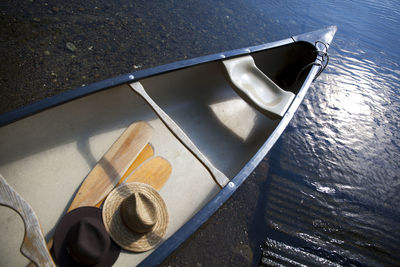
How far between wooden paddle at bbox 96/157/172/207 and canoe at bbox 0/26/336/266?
66 millimetres

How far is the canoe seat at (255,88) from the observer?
9.34 feet

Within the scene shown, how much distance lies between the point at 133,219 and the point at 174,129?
804 millimetres

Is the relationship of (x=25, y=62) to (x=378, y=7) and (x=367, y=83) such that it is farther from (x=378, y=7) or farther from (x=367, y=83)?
(x=378, y=7)

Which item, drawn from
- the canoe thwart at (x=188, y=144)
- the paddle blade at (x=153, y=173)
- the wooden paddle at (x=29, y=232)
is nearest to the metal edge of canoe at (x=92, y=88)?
the canoe thwart at (x=188, y=144)

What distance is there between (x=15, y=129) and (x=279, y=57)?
3239mm

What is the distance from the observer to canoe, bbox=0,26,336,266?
2.07m

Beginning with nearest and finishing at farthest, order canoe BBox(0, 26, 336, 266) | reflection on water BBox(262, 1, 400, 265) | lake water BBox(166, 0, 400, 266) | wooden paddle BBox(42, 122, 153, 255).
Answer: canoe BBox(0, 26, 336, 266) → wooden paddle BBox(42, 122, 153, 255) → lake water BBox(166, 0, 400, 266) → reflection on water BBox(262, 1, 400, 265)

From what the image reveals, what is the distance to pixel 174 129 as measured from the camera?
90.0 inches

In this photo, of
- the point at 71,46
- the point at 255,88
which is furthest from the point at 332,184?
the point at 71,46

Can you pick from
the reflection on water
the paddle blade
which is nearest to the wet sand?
the reflection on water

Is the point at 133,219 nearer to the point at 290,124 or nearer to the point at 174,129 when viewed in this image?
the point at 174,129

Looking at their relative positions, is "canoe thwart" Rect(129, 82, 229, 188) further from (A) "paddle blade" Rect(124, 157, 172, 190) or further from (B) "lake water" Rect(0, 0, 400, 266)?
(A) "paddle blade" Rect(124, 157, 172, 190)

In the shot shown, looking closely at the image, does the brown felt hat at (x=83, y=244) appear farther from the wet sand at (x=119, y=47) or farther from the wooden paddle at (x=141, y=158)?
the wet sand at (x=119, y=47)

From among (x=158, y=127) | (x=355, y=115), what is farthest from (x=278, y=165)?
(x=355, y=115)
